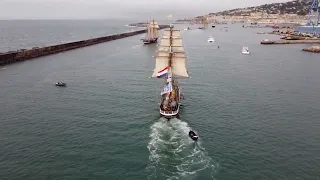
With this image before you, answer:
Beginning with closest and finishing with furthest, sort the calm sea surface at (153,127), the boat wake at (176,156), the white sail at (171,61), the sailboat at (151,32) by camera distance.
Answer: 1. the boat wake at (176,156)
2. the calm sea surface at (153,127)
3. the white sail at (171,61)
4. the sailboat at (151,32)

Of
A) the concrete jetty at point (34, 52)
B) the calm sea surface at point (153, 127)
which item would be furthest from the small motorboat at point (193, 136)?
the concrete jetty at point (34, 52)

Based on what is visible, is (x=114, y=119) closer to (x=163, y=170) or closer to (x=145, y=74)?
(x=163, y=170)

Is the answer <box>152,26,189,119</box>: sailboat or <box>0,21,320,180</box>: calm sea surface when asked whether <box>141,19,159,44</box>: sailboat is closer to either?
<box>0,21,320,180</box>: calm sea surface

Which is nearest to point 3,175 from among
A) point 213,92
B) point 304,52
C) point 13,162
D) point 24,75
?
point 13,162

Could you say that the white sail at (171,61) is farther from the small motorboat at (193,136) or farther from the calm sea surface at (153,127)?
the small motorboat at (193,136)

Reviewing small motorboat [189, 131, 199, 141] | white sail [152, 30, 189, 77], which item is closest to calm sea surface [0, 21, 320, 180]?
small motorboat [189, 131, 199, 141]
